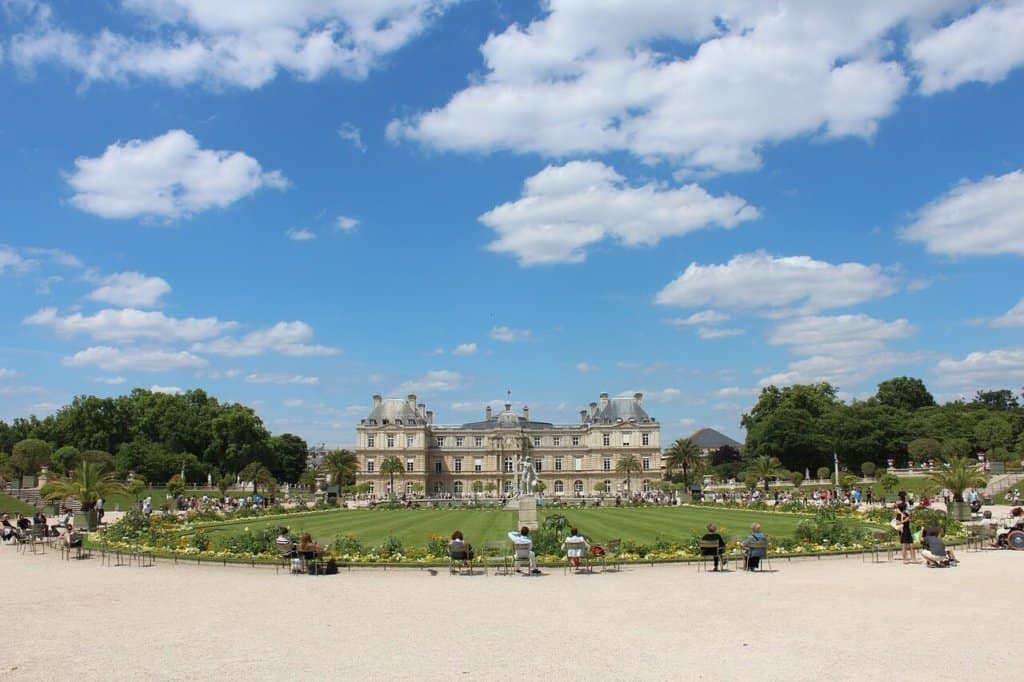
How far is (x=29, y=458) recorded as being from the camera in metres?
64.4

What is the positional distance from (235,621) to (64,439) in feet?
256

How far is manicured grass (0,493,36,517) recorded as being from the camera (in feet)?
138

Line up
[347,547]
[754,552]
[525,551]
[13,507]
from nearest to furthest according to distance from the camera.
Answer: [754,552], [525,551], [347,547], [13,507]

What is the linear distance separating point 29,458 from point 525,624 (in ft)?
211

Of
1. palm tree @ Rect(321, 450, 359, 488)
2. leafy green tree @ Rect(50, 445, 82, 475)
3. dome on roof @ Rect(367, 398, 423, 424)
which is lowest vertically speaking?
palm tree @ Rect(321, 450, 359, 488)

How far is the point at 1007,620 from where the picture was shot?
39.4 feet

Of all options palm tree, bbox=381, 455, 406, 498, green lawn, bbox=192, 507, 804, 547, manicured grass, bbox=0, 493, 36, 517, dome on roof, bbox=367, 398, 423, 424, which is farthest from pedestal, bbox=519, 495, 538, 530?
dome on roof, bbox=367, 398, 423, 424

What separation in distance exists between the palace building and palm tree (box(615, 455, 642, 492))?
187 centimetres

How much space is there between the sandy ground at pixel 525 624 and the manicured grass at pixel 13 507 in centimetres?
2721

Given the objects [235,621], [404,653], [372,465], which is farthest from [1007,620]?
[372,465]

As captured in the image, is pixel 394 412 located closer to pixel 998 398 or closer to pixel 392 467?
pixel 392 467

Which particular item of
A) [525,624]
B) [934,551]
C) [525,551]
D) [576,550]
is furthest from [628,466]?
[525,624]

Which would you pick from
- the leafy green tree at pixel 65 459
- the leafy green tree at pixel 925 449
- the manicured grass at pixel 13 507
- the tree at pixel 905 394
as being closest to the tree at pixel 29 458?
the leafy green tree at pixel 65 459

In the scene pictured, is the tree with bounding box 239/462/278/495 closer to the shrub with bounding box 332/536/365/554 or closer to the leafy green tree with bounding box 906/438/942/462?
the shrub with bounding box 332/536/365/554
